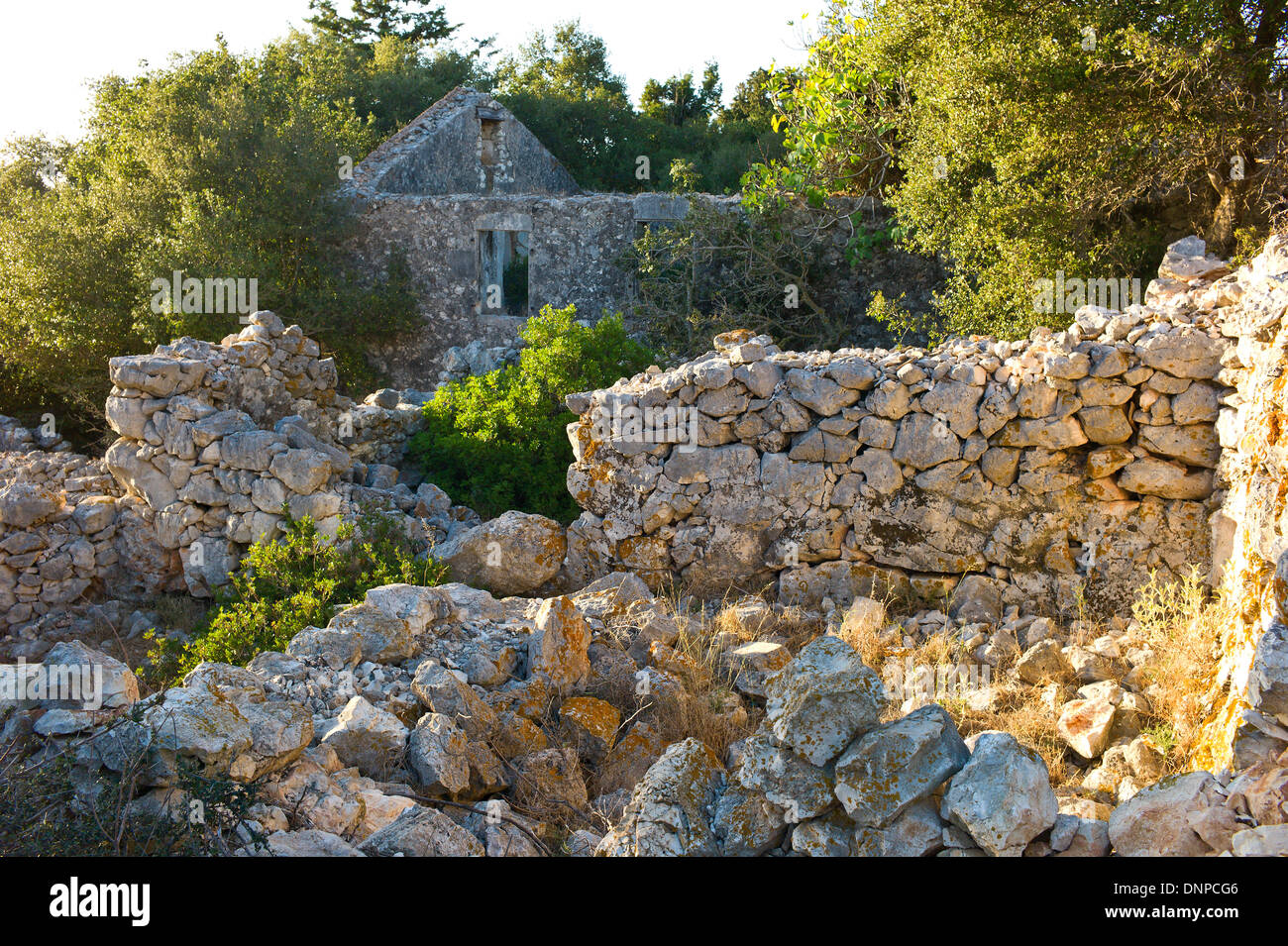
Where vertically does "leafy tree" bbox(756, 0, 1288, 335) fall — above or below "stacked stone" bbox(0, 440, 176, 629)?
above

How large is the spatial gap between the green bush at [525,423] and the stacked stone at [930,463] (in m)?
1.39

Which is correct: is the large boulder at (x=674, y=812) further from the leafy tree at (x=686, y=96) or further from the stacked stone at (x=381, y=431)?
the leafy tree at (x=686, y=96)

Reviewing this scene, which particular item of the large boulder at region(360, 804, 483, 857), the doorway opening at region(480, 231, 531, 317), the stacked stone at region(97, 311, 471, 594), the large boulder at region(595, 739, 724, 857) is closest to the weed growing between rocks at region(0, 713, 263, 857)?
the large boulder at region(360, 804, 483, 857)

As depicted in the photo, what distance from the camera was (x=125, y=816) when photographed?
11.5ft

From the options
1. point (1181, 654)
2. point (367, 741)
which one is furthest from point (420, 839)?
point (1181, 654)

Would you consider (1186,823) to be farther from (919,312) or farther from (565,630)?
(919,312)

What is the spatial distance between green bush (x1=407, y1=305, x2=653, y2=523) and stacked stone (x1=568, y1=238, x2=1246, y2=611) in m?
1.39

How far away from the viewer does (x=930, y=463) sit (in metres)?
6.73

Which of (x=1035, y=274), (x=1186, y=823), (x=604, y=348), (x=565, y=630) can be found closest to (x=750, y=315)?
(x=604, y=348)

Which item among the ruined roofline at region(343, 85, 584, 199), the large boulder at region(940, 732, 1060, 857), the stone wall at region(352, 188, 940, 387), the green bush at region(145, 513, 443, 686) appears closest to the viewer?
the large boulder at region(940, 732, 1060, 857)

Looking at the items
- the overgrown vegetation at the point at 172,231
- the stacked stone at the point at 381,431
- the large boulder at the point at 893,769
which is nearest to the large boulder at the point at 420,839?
the large boulder at the point at 893,769

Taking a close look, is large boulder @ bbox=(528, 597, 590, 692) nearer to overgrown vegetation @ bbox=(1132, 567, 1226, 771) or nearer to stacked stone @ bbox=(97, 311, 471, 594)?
stacked stone @ bbox=(97, 311, 471, 594)

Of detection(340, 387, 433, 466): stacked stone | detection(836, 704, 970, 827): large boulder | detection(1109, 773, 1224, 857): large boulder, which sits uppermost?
detection(340, 387, 433, 466): stacked stone

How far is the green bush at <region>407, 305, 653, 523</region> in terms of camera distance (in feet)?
29.4
